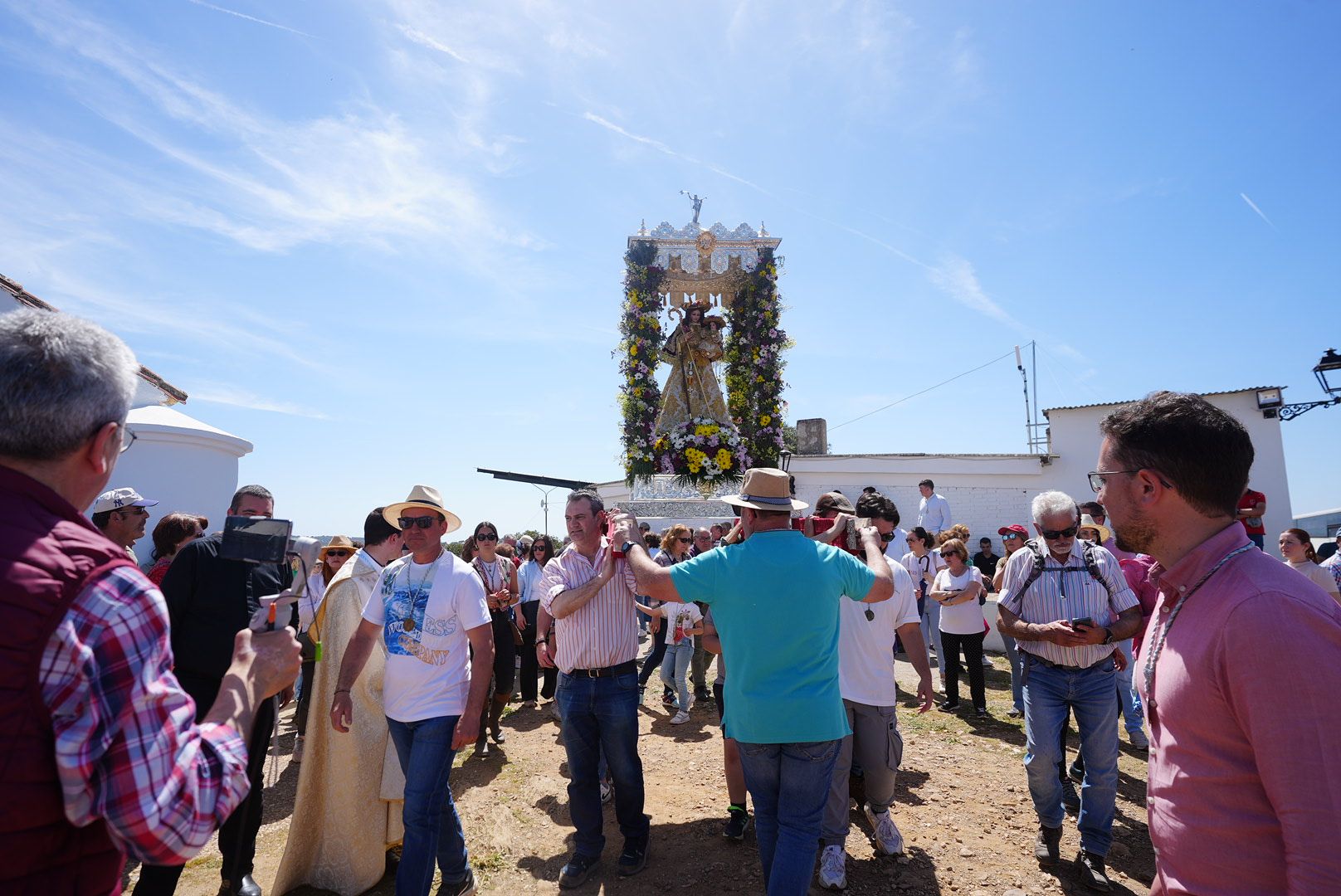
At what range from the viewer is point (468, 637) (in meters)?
3.73

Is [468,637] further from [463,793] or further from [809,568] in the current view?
[463,793]

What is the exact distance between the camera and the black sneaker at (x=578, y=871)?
407 cm

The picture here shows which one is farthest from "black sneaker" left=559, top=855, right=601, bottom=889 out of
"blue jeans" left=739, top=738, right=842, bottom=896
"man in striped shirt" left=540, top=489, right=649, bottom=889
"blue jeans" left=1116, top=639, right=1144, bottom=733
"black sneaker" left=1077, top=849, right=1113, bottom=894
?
"blue jeans" left=1116, top=639, right=1144, bottom=733

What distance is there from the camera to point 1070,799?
16.5 feet

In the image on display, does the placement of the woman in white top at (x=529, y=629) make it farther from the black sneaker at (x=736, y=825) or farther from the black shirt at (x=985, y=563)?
the black shirt at (x=985, y=563)

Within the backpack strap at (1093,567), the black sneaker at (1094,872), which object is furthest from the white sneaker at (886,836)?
the backpack strap at (1093,567)

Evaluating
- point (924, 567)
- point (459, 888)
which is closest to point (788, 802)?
point (459, 888)

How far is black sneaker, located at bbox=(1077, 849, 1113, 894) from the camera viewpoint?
3830 mm

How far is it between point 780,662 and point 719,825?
2486 millimetres

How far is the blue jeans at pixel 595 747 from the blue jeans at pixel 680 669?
10.9 feet

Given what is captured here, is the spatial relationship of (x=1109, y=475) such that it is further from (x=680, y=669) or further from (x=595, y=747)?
(x=680, y=669)

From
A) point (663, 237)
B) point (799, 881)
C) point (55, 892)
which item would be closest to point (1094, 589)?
point (799, 881)

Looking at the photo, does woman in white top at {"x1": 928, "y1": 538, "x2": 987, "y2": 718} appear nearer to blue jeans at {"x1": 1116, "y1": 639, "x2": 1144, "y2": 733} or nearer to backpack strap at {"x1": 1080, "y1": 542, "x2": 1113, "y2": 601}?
blue jeans at {"x1": 1116, "y1": 639, "x2": 1144, "y2": 733}

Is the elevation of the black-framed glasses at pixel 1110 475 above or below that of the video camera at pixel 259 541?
above
